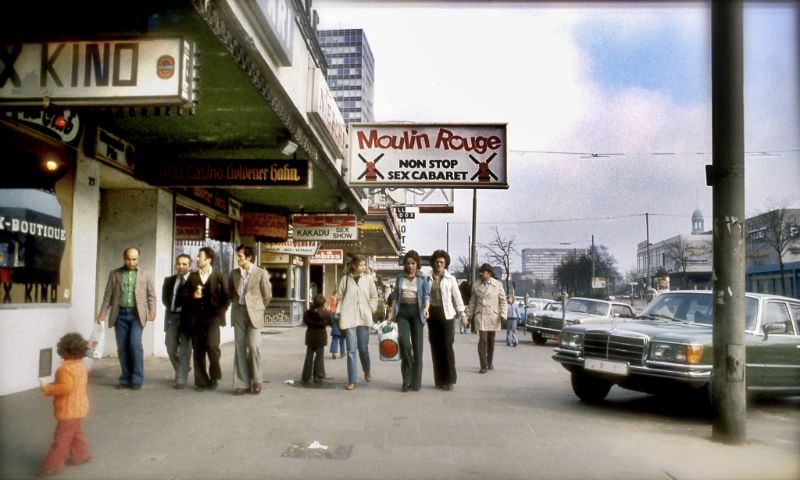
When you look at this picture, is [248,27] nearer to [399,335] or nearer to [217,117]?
[217,117]

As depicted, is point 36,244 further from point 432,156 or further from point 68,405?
point 432,156

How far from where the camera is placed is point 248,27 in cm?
721

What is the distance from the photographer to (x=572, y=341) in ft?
29.5

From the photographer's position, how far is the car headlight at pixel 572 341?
8898mm

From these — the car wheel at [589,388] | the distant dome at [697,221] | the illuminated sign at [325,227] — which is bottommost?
the car wheel at [589,388]

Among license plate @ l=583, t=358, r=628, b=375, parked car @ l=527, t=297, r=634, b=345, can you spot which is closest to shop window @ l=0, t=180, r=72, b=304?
license plate @ l=583, t=358, r=628, b=375

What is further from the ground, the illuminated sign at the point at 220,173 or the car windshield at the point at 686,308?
the illuminated sign at the point at 220,173

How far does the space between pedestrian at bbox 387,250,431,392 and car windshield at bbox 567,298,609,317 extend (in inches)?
498

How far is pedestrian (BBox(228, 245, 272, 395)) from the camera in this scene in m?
8.84

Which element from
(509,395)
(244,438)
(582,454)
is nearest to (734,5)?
(582,454)

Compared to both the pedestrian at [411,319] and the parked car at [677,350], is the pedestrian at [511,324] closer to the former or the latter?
the parked car at [677,350]

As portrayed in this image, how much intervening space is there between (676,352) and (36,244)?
25.3 ft

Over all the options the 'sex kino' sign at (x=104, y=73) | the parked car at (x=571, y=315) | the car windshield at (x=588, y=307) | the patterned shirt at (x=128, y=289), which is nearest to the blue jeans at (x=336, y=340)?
the patterned shirt at (x=128, y=289)

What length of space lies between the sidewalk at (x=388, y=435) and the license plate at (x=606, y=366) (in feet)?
1.67
